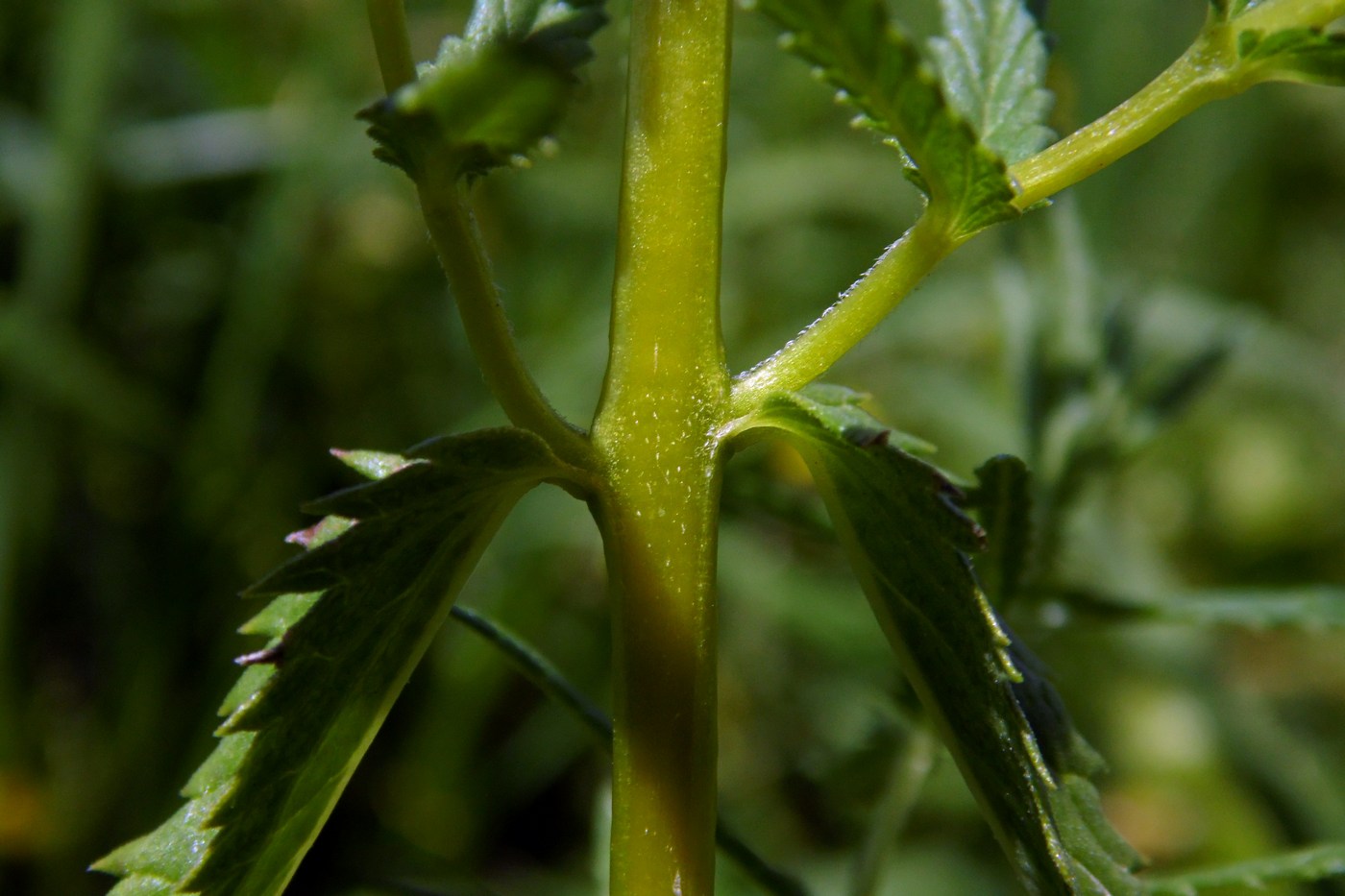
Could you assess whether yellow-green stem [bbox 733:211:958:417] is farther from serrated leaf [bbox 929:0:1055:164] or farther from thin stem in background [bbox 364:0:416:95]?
thin stem in background [bbox 364:0:416:95]

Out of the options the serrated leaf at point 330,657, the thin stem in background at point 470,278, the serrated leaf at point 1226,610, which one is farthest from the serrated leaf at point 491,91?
the serrated leaf at point 1226,610

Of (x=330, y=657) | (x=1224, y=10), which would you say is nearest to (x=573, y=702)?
(x=330, y=657)

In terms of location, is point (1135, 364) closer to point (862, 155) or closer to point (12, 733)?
point (862, 155)

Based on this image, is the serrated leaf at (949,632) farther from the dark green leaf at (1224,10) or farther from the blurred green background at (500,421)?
the blurred green background at (500,421)

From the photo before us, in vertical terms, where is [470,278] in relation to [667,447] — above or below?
above

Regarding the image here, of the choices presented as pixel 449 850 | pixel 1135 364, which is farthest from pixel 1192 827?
pixel 449 850

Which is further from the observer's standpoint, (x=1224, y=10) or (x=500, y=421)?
(x=500, y=421)

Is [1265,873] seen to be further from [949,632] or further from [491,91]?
[491,91]
